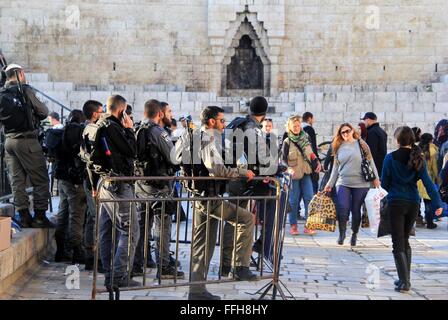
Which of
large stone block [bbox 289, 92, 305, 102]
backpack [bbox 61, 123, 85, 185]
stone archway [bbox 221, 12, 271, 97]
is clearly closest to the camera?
backpack [bbox 61, 123, 85, 185]

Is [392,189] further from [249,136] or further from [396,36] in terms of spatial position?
[396,36]

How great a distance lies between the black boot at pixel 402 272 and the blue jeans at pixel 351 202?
2.59 meters

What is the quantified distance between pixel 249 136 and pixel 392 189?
1.54 metres

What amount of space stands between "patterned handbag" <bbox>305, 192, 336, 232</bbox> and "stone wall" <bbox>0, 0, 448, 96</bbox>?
43.5ft

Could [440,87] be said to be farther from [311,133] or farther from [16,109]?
[16,109]

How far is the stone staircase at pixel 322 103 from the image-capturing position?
19703 mm

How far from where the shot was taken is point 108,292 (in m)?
6.57

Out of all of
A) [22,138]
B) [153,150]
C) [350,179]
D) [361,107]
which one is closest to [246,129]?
[153,150]

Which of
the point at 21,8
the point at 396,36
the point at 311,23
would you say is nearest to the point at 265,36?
the point at 311,23

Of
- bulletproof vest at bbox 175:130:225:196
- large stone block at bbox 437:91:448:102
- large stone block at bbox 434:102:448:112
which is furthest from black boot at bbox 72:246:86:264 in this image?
large stone block at bbox 437:91:448:102

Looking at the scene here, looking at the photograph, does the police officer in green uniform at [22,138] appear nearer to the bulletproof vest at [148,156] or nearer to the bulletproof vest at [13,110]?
the bulletproof vest at [13,110]

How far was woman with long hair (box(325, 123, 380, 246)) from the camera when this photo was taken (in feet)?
33.3

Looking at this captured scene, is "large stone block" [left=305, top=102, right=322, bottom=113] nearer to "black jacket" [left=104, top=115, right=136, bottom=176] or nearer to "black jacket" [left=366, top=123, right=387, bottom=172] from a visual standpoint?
"black jacket" [left=366, top=123, right=387, bottom=172]

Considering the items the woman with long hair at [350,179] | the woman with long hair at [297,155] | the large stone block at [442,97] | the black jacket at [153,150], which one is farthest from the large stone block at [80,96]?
the black jacket at [153,150]
